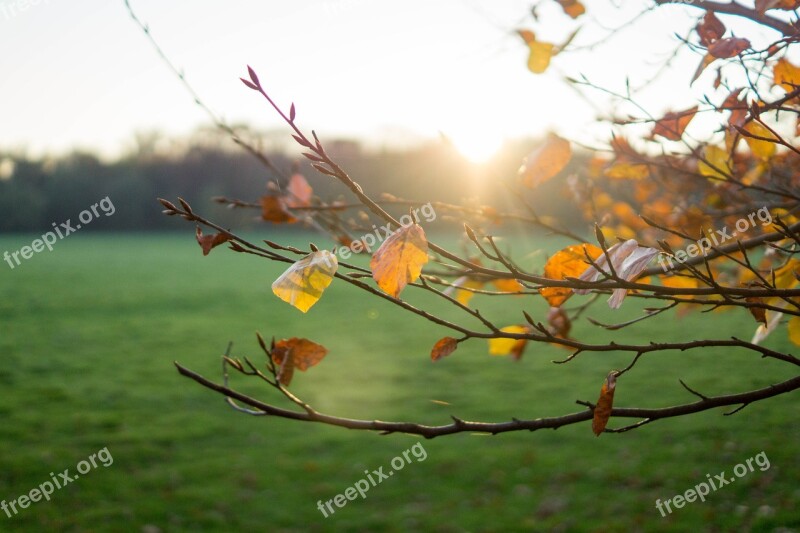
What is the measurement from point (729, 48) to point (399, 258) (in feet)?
2.26

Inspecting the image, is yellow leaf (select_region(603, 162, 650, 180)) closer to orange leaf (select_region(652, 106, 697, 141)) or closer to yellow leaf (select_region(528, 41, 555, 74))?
orange leaf (select_region(652, 106, 697, 141))

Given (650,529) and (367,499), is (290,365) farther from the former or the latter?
(367,499)

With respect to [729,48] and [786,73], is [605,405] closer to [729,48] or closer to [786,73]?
[729,48]

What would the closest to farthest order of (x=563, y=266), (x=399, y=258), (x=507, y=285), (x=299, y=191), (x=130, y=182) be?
(x=399, y=258)
(x=563, y=266)
(x=507, y=285)
(x=299, y=191)
(x=130, y=182)

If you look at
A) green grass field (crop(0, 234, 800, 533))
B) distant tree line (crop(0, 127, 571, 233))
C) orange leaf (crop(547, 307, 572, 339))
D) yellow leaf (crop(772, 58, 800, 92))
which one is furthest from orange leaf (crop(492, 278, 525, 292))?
distant tree line (crop(0, 127, 571, 233))

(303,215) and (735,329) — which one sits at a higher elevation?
(303,215)

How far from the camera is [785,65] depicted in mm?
1311

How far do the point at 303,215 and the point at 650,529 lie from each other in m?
3.14

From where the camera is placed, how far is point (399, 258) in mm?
816

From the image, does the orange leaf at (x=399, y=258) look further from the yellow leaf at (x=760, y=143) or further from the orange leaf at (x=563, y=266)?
the yellow leaf at (x=760, y=143)

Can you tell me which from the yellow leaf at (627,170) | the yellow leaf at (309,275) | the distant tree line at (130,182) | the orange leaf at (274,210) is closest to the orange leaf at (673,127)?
the yellow leaf at (627,170)

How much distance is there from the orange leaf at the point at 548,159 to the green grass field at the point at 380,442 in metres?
0.96

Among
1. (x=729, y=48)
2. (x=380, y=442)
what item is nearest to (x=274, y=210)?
(x=729, y=48)

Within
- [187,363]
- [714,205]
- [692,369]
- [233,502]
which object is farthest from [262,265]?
[714,205]
